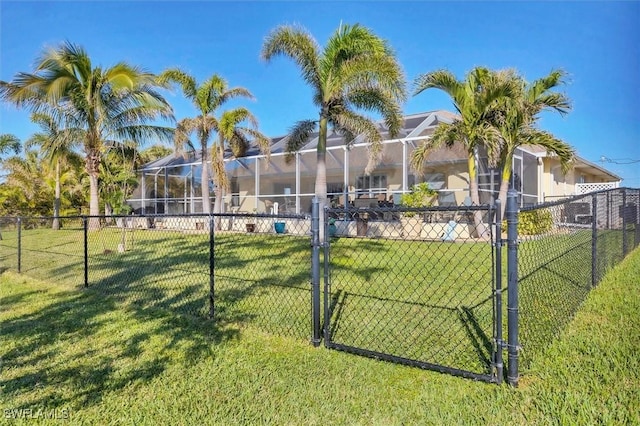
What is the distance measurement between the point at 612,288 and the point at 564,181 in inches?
666

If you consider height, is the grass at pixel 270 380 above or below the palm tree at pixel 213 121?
below

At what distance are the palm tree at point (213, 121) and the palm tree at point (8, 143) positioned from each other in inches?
590

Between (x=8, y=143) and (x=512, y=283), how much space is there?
99.4ft

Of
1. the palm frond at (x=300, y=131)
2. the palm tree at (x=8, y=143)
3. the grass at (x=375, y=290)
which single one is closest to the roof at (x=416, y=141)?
the palm frond at (x=300, y=131)

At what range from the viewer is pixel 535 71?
38.8 feet

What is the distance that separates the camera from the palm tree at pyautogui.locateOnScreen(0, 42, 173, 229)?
550 inches

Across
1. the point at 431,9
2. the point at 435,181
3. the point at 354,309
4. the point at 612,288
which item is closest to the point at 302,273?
the point at 354,309

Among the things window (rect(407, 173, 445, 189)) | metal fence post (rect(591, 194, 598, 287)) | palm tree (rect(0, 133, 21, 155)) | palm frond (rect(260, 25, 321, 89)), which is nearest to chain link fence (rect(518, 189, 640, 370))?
metal fence post (rect(591, 194, 598, 287))

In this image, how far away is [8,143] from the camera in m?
24.6

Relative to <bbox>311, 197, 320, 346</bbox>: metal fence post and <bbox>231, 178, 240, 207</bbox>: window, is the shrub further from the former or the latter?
<bbox>231, 178, 240, 207</bbox>: window

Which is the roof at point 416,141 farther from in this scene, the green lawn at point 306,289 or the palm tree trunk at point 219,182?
the green lawn at point 306,289

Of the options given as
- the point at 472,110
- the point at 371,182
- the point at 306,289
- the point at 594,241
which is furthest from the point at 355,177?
the point at 594,241

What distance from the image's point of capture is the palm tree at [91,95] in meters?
14.0

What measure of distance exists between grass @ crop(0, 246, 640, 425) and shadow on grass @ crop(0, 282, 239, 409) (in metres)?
0.01
